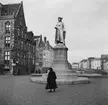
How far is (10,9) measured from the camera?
47688mm

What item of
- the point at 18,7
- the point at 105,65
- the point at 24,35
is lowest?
the point at 105,65

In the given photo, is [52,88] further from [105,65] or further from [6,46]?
[105,65]

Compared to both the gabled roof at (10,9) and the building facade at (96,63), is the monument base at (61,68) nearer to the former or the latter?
the gabled roof at (10,9)

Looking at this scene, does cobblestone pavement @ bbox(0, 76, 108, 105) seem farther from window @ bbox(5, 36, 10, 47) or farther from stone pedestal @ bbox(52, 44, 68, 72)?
window @ bbox(5, 36, 10, 47)

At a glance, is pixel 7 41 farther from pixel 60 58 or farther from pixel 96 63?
pixel 96 63

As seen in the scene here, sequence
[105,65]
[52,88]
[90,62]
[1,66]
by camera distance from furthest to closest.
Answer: [90,62]
[105,65]
[1,66]
[52,88]

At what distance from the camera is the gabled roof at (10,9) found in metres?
45.7

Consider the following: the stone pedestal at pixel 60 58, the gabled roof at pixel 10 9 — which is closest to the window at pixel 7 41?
the gabled roof at pixel 10 9

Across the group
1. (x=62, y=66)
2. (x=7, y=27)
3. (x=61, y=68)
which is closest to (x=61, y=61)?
(x=62, y=66)

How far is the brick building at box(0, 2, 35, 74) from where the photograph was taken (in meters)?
42.6

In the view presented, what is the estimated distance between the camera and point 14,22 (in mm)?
43719

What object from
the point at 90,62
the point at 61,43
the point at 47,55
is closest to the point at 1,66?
the point at 61,43

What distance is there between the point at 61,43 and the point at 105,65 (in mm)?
146299

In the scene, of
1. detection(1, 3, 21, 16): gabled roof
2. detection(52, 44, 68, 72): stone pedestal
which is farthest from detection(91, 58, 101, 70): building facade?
detection(52, 44, 68, 72): stone pedestal
